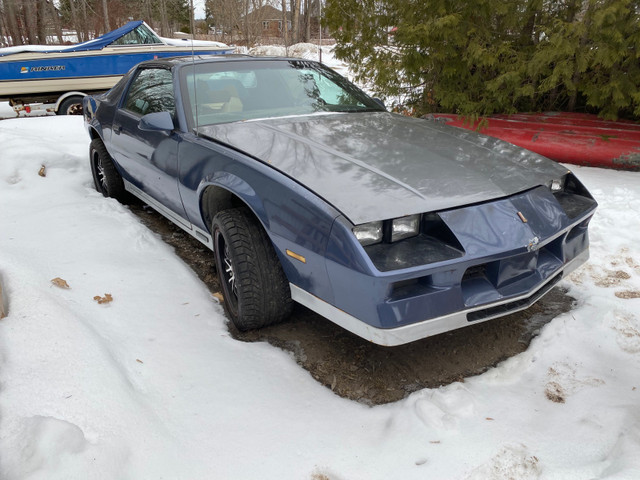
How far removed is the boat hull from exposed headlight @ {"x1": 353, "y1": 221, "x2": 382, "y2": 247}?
8872 mm

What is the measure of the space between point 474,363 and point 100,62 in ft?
30.4

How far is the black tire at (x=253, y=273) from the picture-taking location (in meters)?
2.65

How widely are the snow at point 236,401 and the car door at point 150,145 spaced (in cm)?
65

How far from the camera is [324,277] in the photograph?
7.45 ft

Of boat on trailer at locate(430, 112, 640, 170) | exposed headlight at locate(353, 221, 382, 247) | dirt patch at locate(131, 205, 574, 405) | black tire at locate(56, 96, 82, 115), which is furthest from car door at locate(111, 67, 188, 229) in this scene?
black tire at locate(56, 96, 82, 115)

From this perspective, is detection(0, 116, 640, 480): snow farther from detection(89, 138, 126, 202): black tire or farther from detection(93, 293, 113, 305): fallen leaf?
detection(89, 138, 126, 202): black tire

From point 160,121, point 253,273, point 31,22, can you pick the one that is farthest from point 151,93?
point 31,22

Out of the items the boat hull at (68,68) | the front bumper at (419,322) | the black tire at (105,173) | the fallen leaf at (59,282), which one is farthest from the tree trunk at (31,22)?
the front bumper at (419,322)

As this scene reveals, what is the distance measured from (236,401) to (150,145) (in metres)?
2.16

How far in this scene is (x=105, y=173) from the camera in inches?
187

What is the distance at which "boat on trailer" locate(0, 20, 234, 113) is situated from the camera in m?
8.87

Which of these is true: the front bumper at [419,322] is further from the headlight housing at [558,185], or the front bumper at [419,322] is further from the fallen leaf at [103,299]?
the fallen leaf at [103,299]

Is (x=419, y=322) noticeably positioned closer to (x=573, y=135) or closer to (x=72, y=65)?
(x=573, y=135)

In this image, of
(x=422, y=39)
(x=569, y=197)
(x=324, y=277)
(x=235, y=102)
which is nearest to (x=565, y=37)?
(x=422, y=39)
